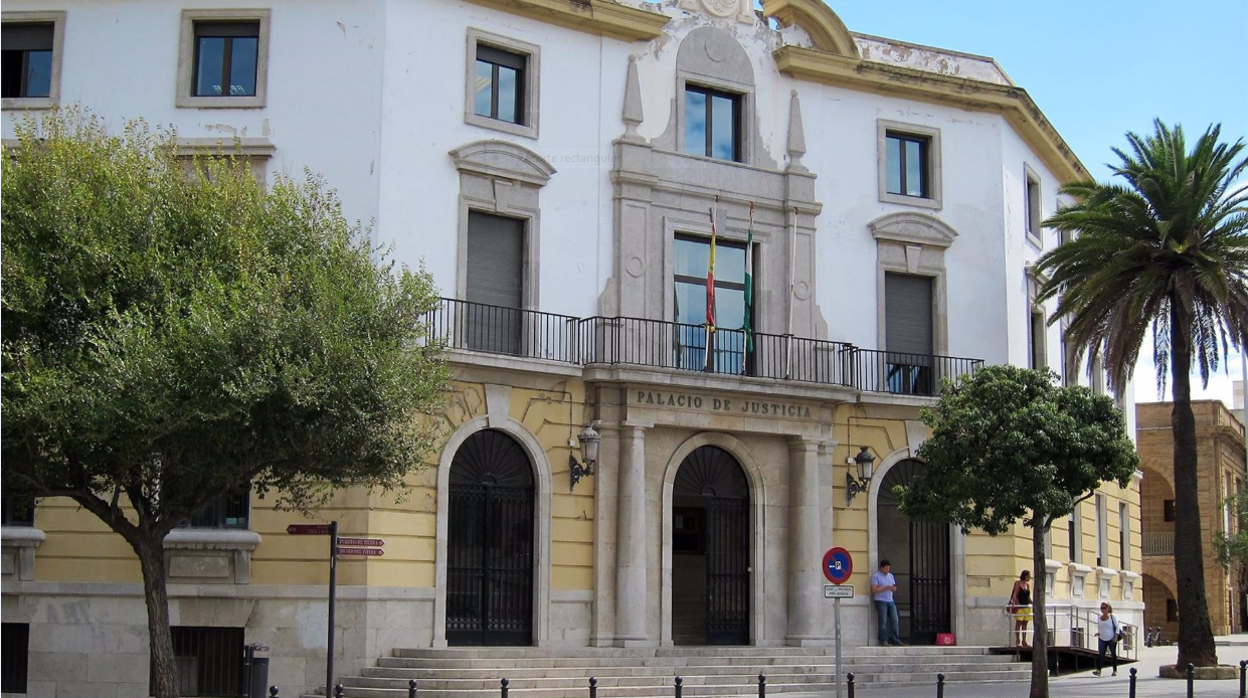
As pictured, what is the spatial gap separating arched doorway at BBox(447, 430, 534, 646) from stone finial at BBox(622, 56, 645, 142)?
610 cm

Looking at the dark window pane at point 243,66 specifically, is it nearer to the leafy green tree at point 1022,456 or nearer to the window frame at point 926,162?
the window frame at point 926,162

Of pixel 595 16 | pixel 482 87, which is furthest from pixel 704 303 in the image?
pixel 482 87

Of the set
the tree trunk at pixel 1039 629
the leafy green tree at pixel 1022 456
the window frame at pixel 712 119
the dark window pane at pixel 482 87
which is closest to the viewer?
the tree trunk at pixel 1039 629

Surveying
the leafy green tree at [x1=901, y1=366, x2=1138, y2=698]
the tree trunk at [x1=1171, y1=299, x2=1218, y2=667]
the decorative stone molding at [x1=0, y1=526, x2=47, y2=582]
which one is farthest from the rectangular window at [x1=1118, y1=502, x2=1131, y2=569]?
the decorative stone molding at [x1=0, y1=526, x2=47, y2=582]

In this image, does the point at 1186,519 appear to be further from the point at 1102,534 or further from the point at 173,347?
the point at 173,347

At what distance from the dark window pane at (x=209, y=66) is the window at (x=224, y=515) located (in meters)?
6.85

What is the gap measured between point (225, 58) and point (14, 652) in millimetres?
10280

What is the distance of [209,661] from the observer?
23859 mm

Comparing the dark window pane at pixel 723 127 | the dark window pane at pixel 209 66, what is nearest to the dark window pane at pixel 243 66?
the dark window pane at pixel 209 66

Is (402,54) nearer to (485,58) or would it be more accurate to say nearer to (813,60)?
(485,58)

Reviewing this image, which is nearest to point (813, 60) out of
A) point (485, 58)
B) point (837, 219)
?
point (837, 219)

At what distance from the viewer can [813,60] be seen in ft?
96.1

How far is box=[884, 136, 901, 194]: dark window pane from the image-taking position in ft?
100.0

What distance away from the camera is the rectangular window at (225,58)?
83.3 ft
